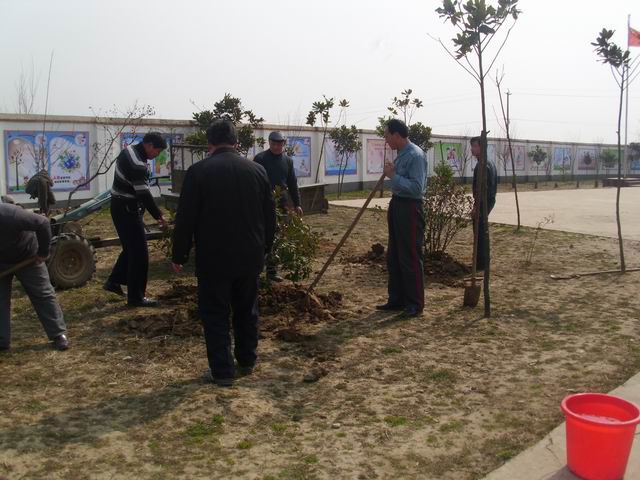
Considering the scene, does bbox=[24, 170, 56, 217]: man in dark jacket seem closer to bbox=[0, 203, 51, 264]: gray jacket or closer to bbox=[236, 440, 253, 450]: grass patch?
bbox=[0, 203, 51, 264]: gray jacket

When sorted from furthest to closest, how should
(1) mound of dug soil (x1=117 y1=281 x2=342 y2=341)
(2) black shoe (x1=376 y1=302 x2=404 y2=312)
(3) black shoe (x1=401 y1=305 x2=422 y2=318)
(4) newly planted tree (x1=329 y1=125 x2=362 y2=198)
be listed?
(4) newly planted tree (x1=329 y1=125 x2=362 y2=198) → (2) black shoe (x1=376 y1=302 x2=404 y2=312) → (3) black shoe (x1=401 y1=305 x2=422 y2=318) → (1) mound of dug soil (x1=117 y1=281 x2=342 y2=341)

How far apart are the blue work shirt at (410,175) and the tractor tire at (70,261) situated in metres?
3.62

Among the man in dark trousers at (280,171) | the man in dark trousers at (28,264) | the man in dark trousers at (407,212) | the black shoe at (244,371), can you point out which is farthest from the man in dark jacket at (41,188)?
the black shoe at (244,371)

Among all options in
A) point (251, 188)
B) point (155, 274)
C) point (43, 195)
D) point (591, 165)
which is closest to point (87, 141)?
point (43, 195)

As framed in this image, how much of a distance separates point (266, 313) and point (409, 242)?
151 centimetres

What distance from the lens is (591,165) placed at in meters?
47.0

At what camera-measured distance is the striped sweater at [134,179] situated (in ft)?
19.1

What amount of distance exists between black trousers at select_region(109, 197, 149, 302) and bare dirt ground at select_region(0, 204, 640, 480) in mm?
271

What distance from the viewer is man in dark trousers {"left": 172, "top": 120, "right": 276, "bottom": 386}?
3.89 metres

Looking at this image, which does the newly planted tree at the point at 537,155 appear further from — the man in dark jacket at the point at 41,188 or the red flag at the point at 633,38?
the man in dark jacket at the point at 41,188

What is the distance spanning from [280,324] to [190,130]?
16.1 metres

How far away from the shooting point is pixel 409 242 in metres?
5.70

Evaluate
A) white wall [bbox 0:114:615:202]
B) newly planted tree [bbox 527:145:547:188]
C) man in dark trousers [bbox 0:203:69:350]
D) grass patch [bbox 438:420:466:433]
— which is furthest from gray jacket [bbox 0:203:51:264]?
newly planted tree [bbox 527:145:547:188]

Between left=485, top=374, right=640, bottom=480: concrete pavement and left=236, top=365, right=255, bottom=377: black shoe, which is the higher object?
left=236, top=365, right=255, bottom=377: black shoe
